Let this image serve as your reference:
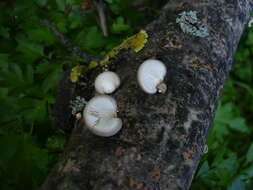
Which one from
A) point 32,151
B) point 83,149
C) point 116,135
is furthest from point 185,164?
point 32,151

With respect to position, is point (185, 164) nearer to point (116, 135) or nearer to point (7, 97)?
point (116, 135)

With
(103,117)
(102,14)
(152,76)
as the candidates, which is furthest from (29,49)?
(152,76)

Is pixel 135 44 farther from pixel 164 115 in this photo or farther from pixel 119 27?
pixel 119 27

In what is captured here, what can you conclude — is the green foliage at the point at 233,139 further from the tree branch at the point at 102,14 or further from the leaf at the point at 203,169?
the tree branch at the point at 102,14

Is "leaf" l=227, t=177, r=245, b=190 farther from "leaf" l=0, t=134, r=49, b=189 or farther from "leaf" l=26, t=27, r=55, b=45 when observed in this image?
"leaf" l=26, t=27, r=55, b=45

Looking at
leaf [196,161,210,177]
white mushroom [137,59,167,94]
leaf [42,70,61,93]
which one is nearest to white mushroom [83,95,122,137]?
white mushroom [137,59,167,94]

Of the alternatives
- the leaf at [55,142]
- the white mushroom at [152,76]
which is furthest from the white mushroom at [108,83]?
the leaf at [55,142]

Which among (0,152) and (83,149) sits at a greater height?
(83,149)
